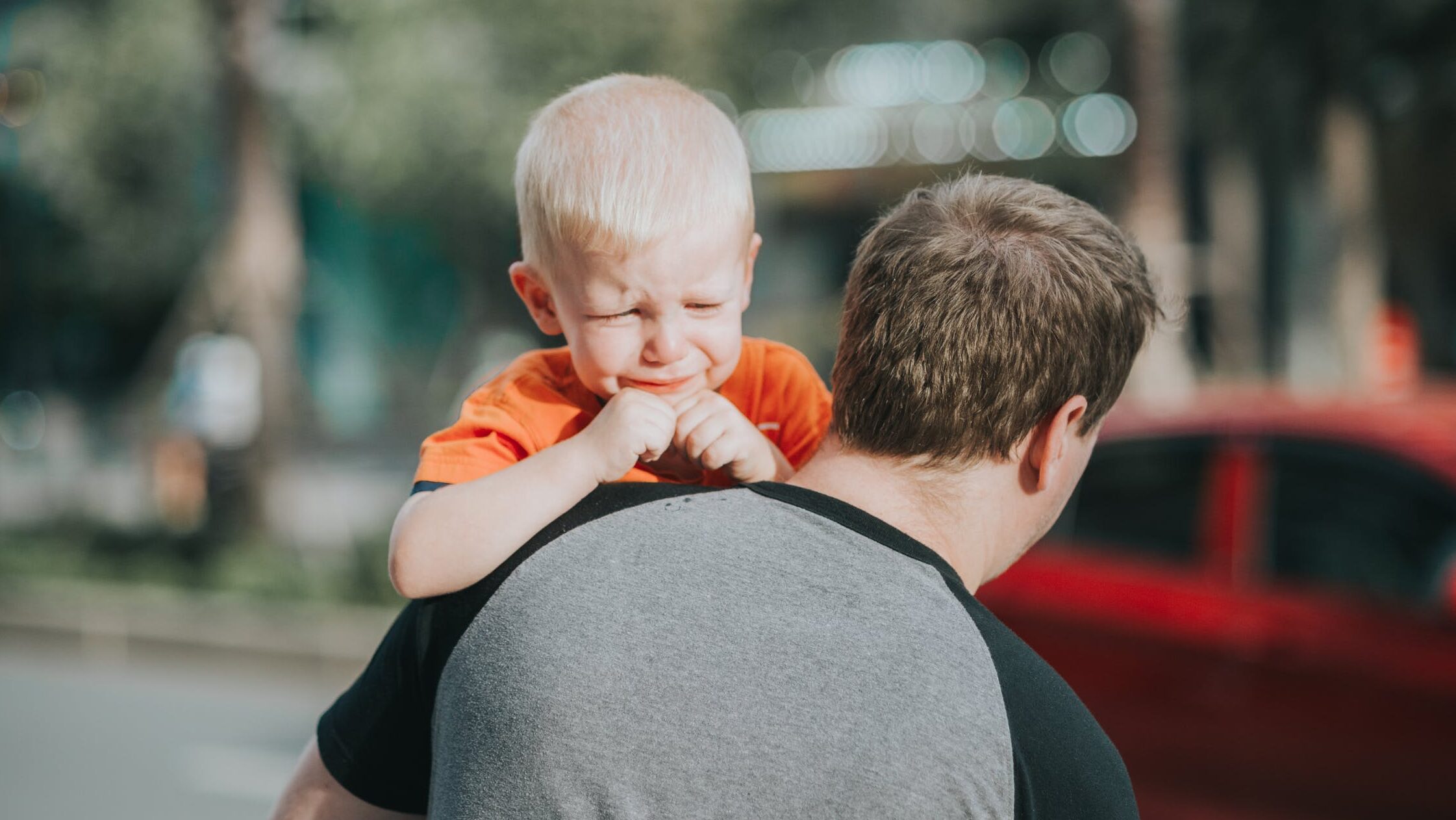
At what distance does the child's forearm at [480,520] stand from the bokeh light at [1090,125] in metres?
14.9

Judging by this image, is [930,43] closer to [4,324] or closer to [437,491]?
[437,491]

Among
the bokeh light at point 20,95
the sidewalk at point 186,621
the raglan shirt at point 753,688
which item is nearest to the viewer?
the raglan shirt at point 753,688

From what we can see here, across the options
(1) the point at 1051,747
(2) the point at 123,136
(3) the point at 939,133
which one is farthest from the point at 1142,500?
(2) the point at 123,136

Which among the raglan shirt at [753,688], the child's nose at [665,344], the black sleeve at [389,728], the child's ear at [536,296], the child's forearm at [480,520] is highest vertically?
the child's ear at [536,296]

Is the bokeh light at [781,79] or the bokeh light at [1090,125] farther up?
the bokeh light at [781,79]

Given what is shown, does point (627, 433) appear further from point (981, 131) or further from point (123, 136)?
point (123, 136)

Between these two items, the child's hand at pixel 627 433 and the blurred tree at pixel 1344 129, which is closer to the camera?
the child's hand at pixel 627 433

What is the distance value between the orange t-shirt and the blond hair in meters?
0.16

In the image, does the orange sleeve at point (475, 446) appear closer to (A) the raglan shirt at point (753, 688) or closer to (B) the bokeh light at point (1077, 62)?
(A) the raglan shirt at point (753, 688)

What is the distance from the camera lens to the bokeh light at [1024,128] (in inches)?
641

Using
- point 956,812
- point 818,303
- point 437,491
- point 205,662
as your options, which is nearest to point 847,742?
point 956,812

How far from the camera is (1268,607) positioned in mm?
3801

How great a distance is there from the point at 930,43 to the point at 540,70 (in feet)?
16.3

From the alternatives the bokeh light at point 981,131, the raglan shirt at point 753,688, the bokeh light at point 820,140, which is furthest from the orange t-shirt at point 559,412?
the bokeh light at point 820,140
